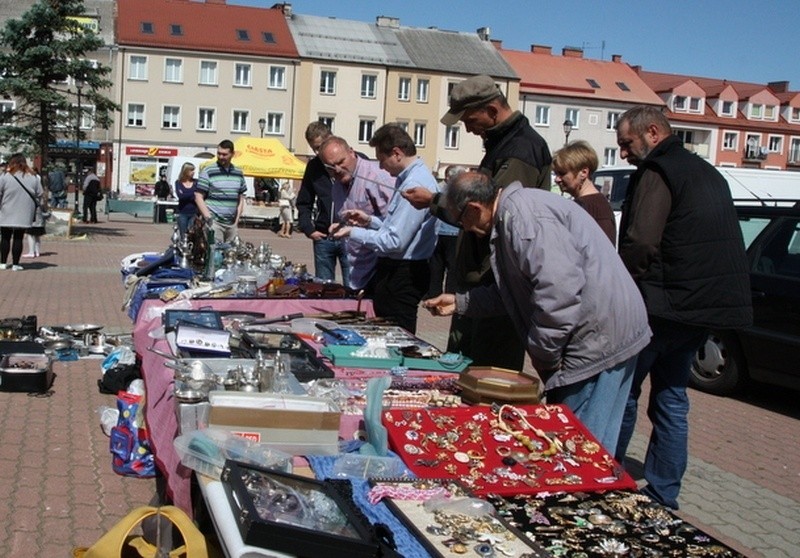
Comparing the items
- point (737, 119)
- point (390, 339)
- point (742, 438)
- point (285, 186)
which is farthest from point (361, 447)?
point (737, 119)

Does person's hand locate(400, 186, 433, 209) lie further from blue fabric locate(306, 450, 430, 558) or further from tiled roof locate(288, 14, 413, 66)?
tiled roof locate(288, 14, 413, 66)

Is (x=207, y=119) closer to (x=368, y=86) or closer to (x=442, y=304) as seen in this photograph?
(x=368, y=86)

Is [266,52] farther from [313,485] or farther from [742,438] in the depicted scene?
[313,485]

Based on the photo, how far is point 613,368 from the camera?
3.51 metres

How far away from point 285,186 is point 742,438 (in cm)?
2412

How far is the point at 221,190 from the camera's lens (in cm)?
984

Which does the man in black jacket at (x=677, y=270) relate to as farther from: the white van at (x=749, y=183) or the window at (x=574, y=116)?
the window at (x=574, y=116)

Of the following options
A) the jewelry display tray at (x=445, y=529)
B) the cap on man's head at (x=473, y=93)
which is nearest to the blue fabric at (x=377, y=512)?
the jewelry display tray at (x=445, y=529)

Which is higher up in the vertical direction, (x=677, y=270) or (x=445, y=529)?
(x=677, y=270)

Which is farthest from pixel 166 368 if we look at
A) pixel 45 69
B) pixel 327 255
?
pixel 45 69

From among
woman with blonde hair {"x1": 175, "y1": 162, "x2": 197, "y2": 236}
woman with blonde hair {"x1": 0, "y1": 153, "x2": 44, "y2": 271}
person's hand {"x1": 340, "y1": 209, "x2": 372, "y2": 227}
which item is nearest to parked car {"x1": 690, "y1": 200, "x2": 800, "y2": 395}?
person's hand {"x1": 340, "y1": 209, "x2": 372, "y2": 227}

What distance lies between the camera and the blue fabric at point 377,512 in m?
2.35

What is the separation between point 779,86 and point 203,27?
4658cm

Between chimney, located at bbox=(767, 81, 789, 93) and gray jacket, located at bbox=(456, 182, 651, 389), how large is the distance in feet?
249
